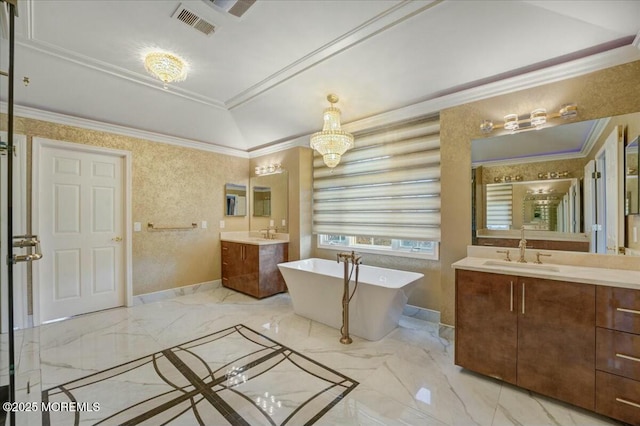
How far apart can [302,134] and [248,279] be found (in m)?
2.48

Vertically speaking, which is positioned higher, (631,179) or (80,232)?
(631,179)

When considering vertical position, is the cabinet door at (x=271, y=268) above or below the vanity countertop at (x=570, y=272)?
below

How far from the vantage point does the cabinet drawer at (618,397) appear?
160cm

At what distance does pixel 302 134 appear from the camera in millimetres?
4285

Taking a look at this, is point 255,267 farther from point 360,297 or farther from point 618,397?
point 618,397

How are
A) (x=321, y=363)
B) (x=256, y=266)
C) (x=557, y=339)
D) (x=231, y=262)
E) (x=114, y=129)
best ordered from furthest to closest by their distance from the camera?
1. (x=231, y=262)
2. (x=256, y=266)
3. (x=114, y=129)
4. (x=321, y=363)
5. (x=557, y=339)

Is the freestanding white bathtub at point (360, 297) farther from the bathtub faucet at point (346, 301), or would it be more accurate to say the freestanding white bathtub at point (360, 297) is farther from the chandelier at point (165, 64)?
the chandelier at point (165, 64)

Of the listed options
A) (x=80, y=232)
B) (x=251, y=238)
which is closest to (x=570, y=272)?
(x=251, y=238)

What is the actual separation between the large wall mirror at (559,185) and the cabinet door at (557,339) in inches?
28.2

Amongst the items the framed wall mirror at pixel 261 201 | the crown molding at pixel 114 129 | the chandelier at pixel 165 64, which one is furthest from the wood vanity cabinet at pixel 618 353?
the crown molding at pixel 114 129

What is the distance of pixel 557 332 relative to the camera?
183 centimetres

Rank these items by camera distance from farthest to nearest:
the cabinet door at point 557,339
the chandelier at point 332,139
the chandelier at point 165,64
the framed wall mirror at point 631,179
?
the chandelier at point 332,139 < the chandelier at point 165,64 < the framed wall mirror at point 631,179 < the cabinet door at point 557,339

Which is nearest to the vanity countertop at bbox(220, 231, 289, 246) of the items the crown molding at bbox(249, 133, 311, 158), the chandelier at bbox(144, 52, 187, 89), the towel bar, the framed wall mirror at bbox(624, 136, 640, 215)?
the towel bar

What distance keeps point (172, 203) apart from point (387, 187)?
334 cm
